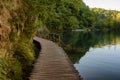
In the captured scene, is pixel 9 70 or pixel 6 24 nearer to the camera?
pixel 9 70

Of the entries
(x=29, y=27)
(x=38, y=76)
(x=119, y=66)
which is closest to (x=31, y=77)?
(x=38, y=76)

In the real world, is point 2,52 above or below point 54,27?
above

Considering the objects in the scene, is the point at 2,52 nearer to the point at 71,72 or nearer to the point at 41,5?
the point at 71,72

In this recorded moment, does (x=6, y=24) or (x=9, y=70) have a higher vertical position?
(x=6, y=24)

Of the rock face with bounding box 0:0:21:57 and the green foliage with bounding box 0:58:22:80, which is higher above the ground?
the rock face with bounding box 0:0:21:57

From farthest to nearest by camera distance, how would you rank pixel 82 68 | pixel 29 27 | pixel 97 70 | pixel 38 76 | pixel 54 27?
pixel 54 27, pixel 82 68, pixel 97 70, pixel 29 27, pixel 38 76

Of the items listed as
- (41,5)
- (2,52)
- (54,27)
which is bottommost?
(54,27)

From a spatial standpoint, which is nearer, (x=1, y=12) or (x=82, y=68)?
(x=1, y=12)

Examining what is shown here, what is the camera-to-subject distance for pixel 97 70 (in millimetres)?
30609

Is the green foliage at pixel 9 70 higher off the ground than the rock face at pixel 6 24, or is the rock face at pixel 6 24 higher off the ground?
the rock face at pixel 6 24

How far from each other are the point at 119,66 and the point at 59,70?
17.6m

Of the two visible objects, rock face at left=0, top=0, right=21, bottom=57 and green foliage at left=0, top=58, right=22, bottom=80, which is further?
rock face at left=0, top=0, right=21, bottom=57

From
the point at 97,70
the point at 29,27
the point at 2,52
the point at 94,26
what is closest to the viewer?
the point at 2,52

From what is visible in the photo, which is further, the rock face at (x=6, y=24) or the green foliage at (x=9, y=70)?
the rock face at (x=6, y=24)
